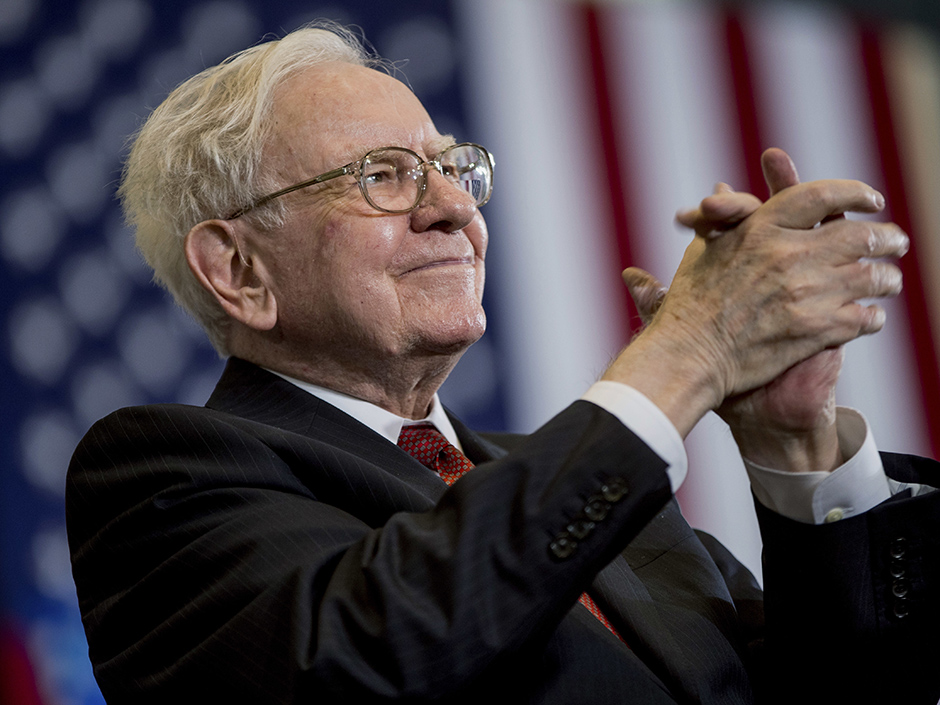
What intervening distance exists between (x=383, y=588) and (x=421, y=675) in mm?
101

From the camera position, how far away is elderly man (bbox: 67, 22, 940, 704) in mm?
1047

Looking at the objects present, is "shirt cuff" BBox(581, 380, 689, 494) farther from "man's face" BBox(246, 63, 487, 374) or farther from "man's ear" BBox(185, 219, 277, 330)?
"man's ear" BBox(185, 219, 277, 330)

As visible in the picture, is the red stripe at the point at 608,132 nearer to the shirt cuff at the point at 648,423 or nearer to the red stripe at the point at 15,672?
the red stripe at the point at 15,672

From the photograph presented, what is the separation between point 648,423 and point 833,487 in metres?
0.45

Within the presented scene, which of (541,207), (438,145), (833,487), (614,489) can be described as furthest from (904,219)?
(614,489)

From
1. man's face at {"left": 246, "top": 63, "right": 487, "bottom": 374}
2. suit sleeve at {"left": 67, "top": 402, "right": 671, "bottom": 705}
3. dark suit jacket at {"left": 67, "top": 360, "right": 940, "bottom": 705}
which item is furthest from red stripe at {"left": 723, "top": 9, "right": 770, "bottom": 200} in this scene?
suit sleeve at {"left": 67, "top": 402, "right": 671, "bottom": 705}

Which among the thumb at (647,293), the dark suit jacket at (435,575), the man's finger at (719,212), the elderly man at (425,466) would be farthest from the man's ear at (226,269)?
the man's finger at (719,212)

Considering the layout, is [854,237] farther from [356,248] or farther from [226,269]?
[226,269]

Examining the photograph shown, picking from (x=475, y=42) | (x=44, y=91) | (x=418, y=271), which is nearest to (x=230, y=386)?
(x=418, y=271)

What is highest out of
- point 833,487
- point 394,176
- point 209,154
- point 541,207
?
point 209,154

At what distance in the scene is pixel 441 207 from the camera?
5.47ft

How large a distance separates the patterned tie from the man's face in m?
A: 0.14

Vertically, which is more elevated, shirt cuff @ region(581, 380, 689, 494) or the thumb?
the thumb

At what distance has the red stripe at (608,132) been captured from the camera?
3.32 m
